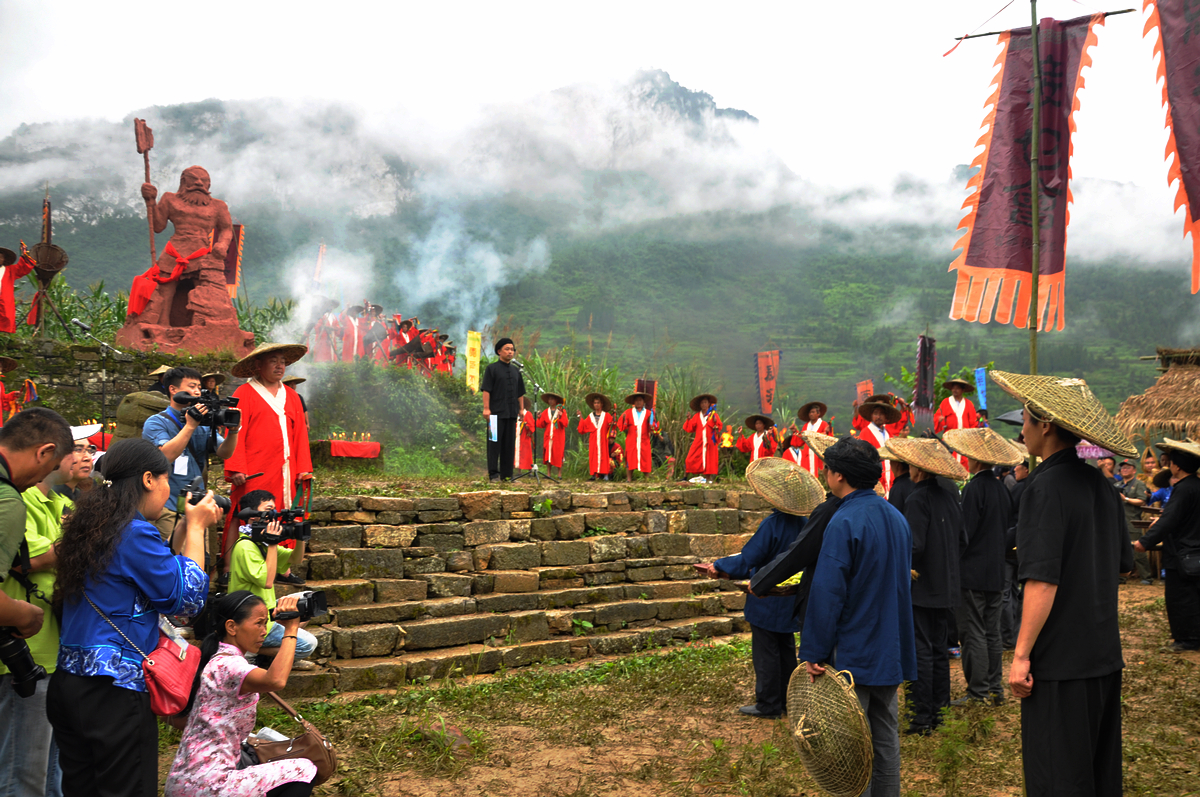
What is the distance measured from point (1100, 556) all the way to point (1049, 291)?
3096 mm

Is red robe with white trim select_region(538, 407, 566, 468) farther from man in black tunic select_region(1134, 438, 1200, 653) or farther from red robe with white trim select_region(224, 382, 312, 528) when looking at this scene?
man in black tunic select_region(1134, 438, 1200, 653)

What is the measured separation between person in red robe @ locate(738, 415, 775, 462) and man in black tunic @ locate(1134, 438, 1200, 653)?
6146 mm

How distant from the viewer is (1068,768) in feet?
8.30

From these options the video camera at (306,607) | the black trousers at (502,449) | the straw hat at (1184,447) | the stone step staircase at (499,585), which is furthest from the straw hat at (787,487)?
the black trousers at (502,449)

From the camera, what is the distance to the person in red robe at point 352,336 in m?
18.2

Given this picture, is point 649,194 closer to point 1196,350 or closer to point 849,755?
point 1196,350

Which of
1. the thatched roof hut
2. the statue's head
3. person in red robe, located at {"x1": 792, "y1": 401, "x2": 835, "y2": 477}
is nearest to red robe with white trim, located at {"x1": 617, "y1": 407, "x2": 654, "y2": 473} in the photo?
person in red robe, located at {"x1": 792, "y1": 401, "x2": 835, "y2": 477}

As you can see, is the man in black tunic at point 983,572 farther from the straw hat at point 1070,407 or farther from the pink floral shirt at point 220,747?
the pink floral shirt at point 220,747

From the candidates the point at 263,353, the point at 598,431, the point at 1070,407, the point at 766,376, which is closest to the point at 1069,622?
the point at 1070,407

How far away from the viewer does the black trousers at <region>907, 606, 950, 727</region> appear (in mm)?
4715

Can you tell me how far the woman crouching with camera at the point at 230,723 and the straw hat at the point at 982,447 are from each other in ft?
14.6

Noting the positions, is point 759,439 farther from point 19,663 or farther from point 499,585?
point 19,663

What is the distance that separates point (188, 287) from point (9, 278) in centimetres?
264

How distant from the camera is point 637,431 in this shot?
12.2 m
